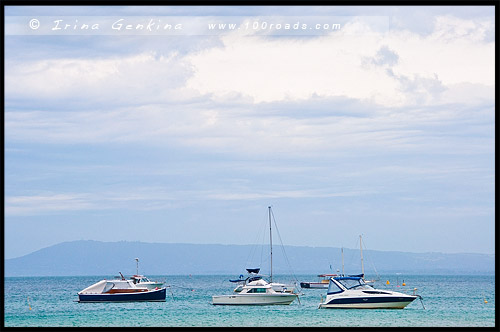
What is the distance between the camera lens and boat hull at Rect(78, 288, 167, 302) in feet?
151

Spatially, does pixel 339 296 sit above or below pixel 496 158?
below

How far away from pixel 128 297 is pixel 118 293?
0.82 metres

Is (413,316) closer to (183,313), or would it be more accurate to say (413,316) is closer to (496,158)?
(183,313)

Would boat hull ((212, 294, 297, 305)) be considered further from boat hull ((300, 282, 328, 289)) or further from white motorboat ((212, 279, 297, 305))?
boat hull ((300, 282, 328, 289))

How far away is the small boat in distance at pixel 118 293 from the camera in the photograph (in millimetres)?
46062

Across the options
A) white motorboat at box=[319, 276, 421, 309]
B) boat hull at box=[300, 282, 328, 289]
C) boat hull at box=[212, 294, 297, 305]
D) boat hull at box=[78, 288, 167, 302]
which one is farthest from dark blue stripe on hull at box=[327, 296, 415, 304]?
boat hull at box=[300, 282, 328, 289]

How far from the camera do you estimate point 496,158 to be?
534 inches

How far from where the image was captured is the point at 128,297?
151 feet

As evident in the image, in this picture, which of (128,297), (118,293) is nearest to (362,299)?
(128,297)

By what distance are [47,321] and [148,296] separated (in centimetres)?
1131

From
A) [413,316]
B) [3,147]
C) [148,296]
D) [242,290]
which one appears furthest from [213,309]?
[3,147]

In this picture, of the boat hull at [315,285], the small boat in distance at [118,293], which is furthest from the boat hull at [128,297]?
the boat hull at [315,285]

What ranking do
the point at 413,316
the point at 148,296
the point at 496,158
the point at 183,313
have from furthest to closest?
the point at 148,296 < the point at 183,313 < the point at 413,316 < the point at 496,158

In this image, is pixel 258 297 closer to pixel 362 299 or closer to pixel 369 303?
pixel 362 299
